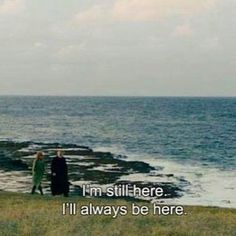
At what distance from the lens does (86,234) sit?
14414mm

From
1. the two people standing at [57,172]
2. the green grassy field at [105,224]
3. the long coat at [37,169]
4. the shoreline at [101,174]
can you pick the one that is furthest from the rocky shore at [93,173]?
the green grassy field at [105,224]

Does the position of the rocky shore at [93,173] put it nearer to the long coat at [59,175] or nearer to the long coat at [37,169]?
the long coat at [37,169]

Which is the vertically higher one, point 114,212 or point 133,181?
point 114,212

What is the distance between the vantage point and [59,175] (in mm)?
21688

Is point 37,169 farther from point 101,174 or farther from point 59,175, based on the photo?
point 101,174

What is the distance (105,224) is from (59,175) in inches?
258

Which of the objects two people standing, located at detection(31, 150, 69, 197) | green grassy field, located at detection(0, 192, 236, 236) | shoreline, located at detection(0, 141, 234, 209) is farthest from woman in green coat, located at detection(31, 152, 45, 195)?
shoreline, located at detection(0, 141, 234, 209)

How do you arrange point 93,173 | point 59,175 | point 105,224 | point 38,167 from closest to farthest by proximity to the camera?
point 105,224
point 59,175
point 38,167
point 93,173

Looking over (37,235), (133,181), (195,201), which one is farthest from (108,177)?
(37,235)

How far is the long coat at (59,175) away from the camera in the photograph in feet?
70.6

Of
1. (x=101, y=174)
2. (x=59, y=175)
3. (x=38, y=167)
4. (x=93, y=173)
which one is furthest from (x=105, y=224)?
(x=93, y=173)

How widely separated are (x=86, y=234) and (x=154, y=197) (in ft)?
60.2

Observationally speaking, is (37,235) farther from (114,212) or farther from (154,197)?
(154,197)

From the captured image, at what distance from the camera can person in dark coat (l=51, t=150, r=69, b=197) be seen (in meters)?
21.5
